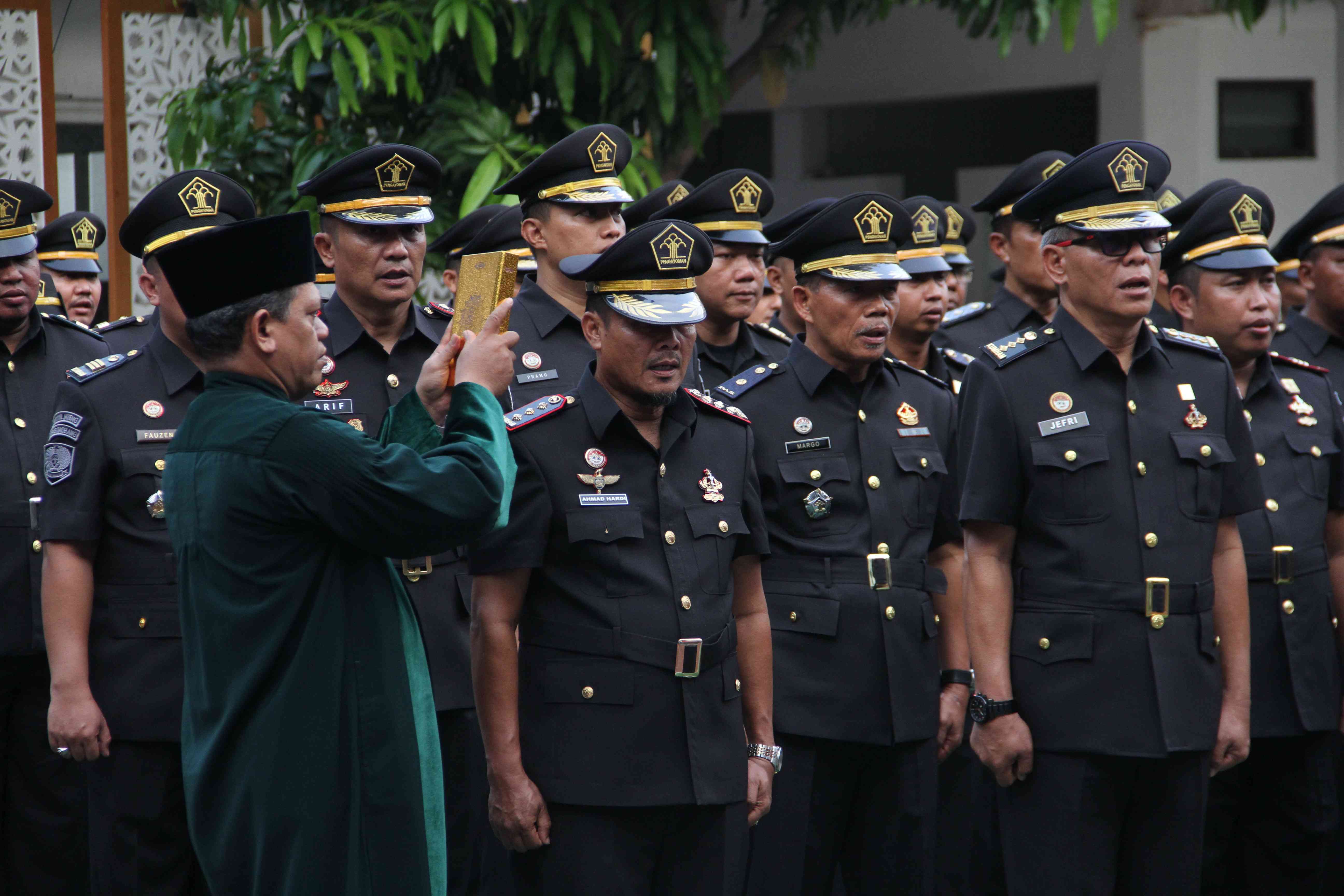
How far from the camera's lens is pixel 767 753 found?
12.0 ft

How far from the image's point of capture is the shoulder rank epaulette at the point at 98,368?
13.8 feet

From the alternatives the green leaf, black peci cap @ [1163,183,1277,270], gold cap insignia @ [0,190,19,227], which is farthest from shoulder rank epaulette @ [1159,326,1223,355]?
the green leaf

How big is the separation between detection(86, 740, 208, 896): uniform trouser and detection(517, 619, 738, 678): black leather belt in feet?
4.31

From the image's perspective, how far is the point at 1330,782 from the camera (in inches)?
187

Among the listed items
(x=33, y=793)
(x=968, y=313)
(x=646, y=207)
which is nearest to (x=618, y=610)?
(x=33, y=793)

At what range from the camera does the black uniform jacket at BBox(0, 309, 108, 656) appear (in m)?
4.82

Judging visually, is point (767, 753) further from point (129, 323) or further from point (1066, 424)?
point (129, 323)

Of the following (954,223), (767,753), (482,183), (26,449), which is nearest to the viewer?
(767,753)

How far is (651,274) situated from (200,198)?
161 centimetres

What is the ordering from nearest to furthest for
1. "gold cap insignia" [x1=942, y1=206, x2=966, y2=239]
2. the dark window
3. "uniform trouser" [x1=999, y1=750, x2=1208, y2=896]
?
"uniform trouser" [x1=999, y1=750, x2=1208, y2=896] → "gold cap insignia" [x1=942, y1=206, x2=966, y2=239] → the dark window

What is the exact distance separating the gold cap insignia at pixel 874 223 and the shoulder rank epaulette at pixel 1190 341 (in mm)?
779

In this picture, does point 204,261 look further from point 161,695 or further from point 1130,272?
point 1130,272

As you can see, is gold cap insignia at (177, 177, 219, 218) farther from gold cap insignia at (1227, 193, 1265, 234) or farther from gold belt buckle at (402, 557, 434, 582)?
gold cap insignia at (1227, 193, 1265, 234)

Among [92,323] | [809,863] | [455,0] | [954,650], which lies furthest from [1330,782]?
[92,323]
